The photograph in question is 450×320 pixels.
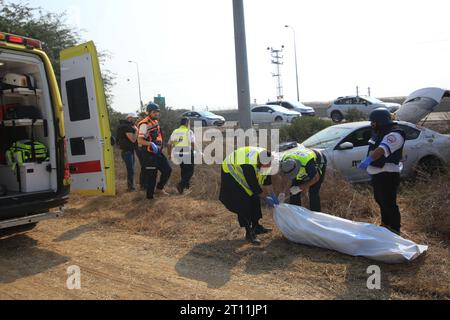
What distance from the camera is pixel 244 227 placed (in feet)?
19.0

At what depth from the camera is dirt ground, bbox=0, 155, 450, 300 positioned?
3.99m

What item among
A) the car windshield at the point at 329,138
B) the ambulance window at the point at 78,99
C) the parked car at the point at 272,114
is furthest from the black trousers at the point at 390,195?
the parked car at the point at 272,114

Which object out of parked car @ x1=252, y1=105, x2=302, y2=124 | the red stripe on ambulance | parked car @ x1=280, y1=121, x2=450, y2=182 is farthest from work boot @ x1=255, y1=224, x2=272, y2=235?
parked car @ x1=252, y1=105, x2=302, y2=124

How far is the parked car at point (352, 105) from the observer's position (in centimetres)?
2392

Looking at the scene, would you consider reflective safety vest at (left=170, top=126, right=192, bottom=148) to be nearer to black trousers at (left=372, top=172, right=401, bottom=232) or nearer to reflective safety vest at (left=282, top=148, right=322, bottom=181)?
reflective safety vest at (left=282, top=148, right=322, bottom=181)

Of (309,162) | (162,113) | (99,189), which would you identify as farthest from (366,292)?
(162,113)

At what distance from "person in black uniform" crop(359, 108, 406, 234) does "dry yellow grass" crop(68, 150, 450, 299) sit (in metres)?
0.45

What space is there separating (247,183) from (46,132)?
267 centimetres

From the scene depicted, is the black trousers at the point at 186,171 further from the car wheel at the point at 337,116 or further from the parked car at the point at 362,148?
the car wheel at the point at 337,116

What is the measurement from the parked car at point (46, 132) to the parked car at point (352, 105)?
19.7m

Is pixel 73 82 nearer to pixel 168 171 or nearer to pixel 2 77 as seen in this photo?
pixel 2 77

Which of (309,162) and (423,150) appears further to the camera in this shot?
(423,150)

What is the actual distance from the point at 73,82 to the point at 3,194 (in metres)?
1.80

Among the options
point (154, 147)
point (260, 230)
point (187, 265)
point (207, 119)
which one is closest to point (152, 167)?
point (154, 147)
